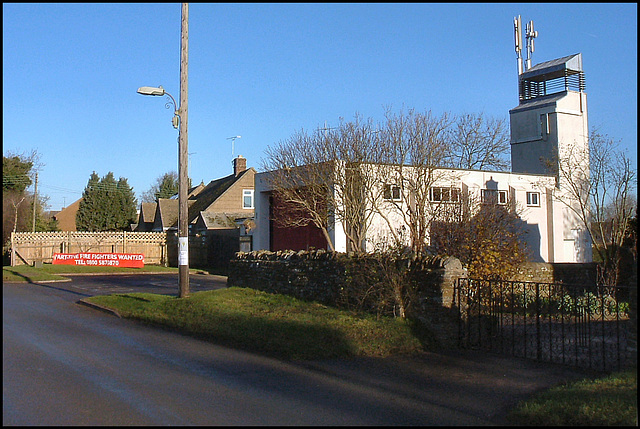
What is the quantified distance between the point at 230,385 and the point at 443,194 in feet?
48.9

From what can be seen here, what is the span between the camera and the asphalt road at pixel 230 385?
252 inches

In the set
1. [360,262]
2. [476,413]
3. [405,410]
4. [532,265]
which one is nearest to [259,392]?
[405,410]

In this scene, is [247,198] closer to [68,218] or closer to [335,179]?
[335,179]

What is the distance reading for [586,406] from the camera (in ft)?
20.1

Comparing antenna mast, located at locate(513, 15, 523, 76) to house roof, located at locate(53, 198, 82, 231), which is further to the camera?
house roof, located at locate(53, 198, 82, 231)

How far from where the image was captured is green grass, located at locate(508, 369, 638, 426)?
5867 mm

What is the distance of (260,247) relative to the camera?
3002 cm

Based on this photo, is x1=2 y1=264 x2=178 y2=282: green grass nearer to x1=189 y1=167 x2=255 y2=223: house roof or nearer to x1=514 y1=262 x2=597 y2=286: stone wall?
x1=189 y1=167 x2=255 y2=223: house roof

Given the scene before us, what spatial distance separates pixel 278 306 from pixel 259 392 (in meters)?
6.29

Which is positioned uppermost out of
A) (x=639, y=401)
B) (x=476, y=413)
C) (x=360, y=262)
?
(x=360, y=262)

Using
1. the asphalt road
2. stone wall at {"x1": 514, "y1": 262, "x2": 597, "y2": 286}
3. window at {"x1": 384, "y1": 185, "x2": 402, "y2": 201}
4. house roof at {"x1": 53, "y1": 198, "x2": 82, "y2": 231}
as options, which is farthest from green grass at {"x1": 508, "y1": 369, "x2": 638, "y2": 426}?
house roof at {"x1": 53, "y1": 198, "x2": 82, "y2": 231}

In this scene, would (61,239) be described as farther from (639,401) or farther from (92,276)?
(639,401)

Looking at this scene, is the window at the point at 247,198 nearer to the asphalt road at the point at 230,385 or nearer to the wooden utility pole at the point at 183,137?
the wooden utility pole at the point at 183,137

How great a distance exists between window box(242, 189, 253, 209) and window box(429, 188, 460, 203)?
24512mm
